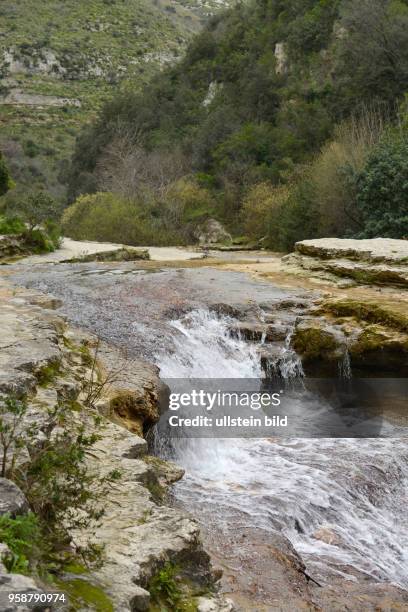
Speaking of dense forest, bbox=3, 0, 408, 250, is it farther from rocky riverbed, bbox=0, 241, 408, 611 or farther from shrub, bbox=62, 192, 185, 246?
rocky riverbed, bbox=0, 241, 408, 611

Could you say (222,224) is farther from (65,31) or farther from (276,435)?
(65,31)

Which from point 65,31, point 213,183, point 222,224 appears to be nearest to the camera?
point 222,224

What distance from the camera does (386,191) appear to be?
14914 millimetres

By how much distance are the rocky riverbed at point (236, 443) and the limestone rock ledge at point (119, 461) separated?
0.01 metres

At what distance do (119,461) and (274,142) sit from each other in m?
23.8

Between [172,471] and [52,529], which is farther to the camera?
[172,471]

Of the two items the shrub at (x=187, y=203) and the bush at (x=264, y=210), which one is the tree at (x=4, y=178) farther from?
the bush at (x=264, y=210)

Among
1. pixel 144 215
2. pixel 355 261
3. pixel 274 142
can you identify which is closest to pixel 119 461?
pixel 355 261

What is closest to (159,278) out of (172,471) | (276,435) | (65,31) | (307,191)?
(276,435)

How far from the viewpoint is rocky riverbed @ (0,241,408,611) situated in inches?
149

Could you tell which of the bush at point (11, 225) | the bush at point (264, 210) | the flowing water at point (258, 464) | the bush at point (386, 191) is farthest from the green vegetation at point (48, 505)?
the bush at point (264, 210)

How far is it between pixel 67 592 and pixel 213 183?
2584 cm

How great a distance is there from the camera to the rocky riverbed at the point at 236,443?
3.80 meters

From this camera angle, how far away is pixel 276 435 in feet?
24.0
